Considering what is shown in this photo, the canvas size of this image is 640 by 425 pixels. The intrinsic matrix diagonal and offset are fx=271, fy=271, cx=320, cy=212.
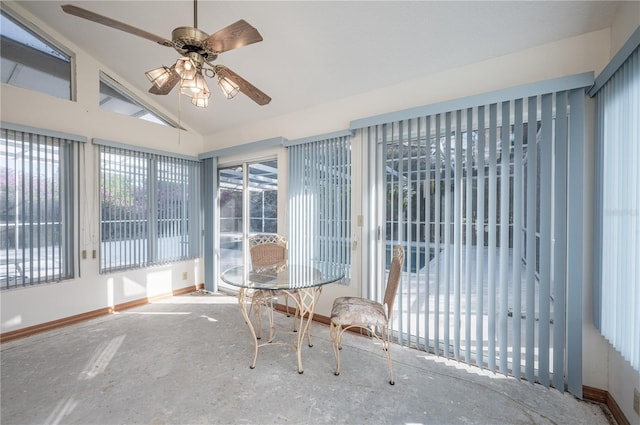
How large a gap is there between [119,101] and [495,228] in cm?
455

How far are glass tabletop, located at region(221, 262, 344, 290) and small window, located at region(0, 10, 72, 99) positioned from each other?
2.91 metres

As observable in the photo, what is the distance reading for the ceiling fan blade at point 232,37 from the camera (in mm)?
1474

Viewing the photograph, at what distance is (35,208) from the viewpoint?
9.29 ft

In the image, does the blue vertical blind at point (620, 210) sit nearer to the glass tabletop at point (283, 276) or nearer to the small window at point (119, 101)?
the glass tabletop at point (283, 276)

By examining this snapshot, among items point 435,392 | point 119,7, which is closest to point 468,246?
point 435,392

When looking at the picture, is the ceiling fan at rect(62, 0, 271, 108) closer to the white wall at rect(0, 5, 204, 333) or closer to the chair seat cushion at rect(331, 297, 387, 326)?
the chair seat cushion at rect(331, 297, 387, 326)

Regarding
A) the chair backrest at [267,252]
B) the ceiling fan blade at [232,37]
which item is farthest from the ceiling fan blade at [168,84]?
the chair backrest at [267,252]

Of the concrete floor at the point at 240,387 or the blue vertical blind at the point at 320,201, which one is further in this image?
the blue vertical blind at the point at 320,201

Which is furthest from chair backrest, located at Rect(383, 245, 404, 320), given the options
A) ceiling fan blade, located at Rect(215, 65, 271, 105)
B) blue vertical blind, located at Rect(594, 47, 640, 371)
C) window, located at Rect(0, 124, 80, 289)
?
window, located at Rect(0, 124, 80, 289)

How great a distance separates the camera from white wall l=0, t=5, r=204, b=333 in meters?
2.74

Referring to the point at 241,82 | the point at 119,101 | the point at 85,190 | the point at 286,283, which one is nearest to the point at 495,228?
the point at 286,283

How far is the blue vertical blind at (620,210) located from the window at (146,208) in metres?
4.62

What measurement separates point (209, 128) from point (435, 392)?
4.30 m

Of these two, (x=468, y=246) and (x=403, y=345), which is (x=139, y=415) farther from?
(x=468, y=246)
